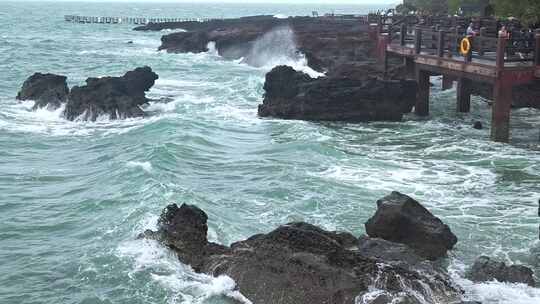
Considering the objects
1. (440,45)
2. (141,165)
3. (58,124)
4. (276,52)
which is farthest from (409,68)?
(276,52)

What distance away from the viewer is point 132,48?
66.1 meters

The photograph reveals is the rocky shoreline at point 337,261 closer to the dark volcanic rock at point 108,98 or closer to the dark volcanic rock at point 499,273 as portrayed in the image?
the dark volcanic rock at point 499,273

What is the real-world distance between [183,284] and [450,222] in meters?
6.42

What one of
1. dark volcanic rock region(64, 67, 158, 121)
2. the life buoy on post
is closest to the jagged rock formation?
dark volcanic rock region(64, 67, 158, 121)

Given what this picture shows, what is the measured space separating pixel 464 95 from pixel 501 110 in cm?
569

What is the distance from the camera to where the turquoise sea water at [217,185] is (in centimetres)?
1188

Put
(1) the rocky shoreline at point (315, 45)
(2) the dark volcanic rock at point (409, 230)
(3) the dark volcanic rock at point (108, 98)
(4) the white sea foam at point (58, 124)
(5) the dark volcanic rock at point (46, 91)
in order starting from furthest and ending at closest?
(1) the rocky shoreline at point (315, 45)
(5) the dark volcanic rock at point (46, 91)
(3) the dark volcanic rock at point (108, 98)
(4) the white sea foam at point (58, 124)
(2) the dark volcanic rock at point (409, 230)

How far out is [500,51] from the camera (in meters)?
20.9

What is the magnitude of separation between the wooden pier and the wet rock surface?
1163 centimetres

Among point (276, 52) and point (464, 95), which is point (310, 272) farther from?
point (276, 52)

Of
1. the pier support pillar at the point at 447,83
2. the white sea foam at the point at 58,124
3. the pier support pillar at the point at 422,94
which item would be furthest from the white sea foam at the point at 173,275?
the pier support pillar at the point at 447,83

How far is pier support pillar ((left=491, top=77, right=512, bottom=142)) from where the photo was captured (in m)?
21.2

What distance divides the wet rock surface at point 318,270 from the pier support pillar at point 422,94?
16664 mm

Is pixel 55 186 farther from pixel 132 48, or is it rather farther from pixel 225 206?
pixel 132 48
